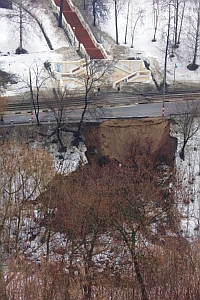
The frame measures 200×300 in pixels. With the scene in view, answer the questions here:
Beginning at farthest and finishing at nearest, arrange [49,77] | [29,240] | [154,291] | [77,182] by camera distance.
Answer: [49,77]
[77,182]
[29,240]
[154,291]

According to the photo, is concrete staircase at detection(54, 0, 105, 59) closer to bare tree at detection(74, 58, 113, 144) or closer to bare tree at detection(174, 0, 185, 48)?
bare tree at detection(74, 58, 113, 144)

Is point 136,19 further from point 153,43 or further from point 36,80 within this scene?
point 36,80

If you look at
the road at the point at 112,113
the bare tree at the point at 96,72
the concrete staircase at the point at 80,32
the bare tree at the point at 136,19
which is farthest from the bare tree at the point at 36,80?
the bare tree at the point at 136,19

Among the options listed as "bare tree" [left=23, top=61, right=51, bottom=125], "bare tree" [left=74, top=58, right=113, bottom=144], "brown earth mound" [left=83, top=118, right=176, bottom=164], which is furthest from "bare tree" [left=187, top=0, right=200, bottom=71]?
"bare tree" [left=23, top=61, right=51, bottom=125]

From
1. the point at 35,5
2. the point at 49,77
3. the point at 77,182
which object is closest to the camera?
the point at 77,182

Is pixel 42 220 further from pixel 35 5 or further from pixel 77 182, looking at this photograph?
pixel 35 5

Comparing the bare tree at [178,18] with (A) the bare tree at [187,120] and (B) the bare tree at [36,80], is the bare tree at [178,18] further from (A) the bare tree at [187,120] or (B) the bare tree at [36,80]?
(B) the bare tree at [36,80]

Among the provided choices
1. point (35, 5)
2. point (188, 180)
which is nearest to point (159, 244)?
point (188, 180)
